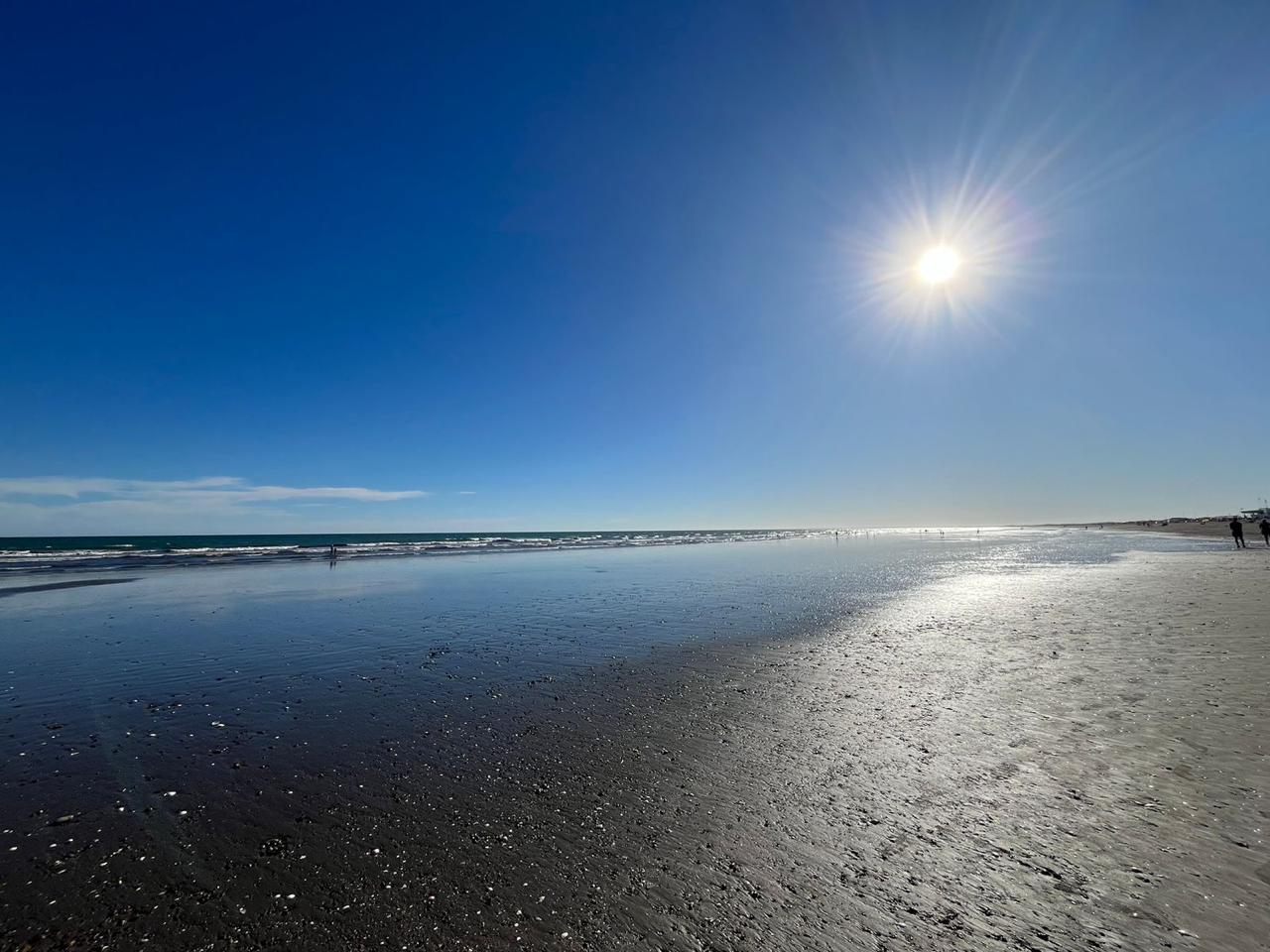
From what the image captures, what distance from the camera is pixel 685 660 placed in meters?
13.0

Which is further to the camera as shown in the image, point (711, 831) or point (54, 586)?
point (54, 586)

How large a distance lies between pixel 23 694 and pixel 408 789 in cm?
1066

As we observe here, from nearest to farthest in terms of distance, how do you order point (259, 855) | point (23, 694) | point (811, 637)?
point (259, 855), point (23, 694), point (811, 637)

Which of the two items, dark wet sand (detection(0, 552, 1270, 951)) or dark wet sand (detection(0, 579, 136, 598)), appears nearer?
dark wet sand (detection(0, 552, 1270, 951))

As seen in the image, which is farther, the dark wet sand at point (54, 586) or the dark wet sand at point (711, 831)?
the dark wet sand at point (54, 586)

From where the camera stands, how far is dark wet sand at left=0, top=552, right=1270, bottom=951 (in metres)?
4.32

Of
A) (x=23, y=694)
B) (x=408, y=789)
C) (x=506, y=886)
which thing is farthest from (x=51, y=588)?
(x=506, y=886)

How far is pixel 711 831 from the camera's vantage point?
5.68 meters

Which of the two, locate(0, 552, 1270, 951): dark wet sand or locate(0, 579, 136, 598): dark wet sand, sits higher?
locate(0, 579, 136, 598): dark wet sand

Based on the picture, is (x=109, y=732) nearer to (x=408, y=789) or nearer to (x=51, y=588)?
(x=408, y=789)

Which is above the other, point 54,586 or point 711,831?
point 54,586

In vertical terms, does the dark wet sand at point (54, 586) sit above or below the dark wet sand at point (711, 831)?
above

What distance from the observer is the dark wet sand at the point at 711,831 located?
14.2 feet

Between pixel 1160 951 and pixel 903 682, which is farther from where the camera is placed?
pixel 903 682
